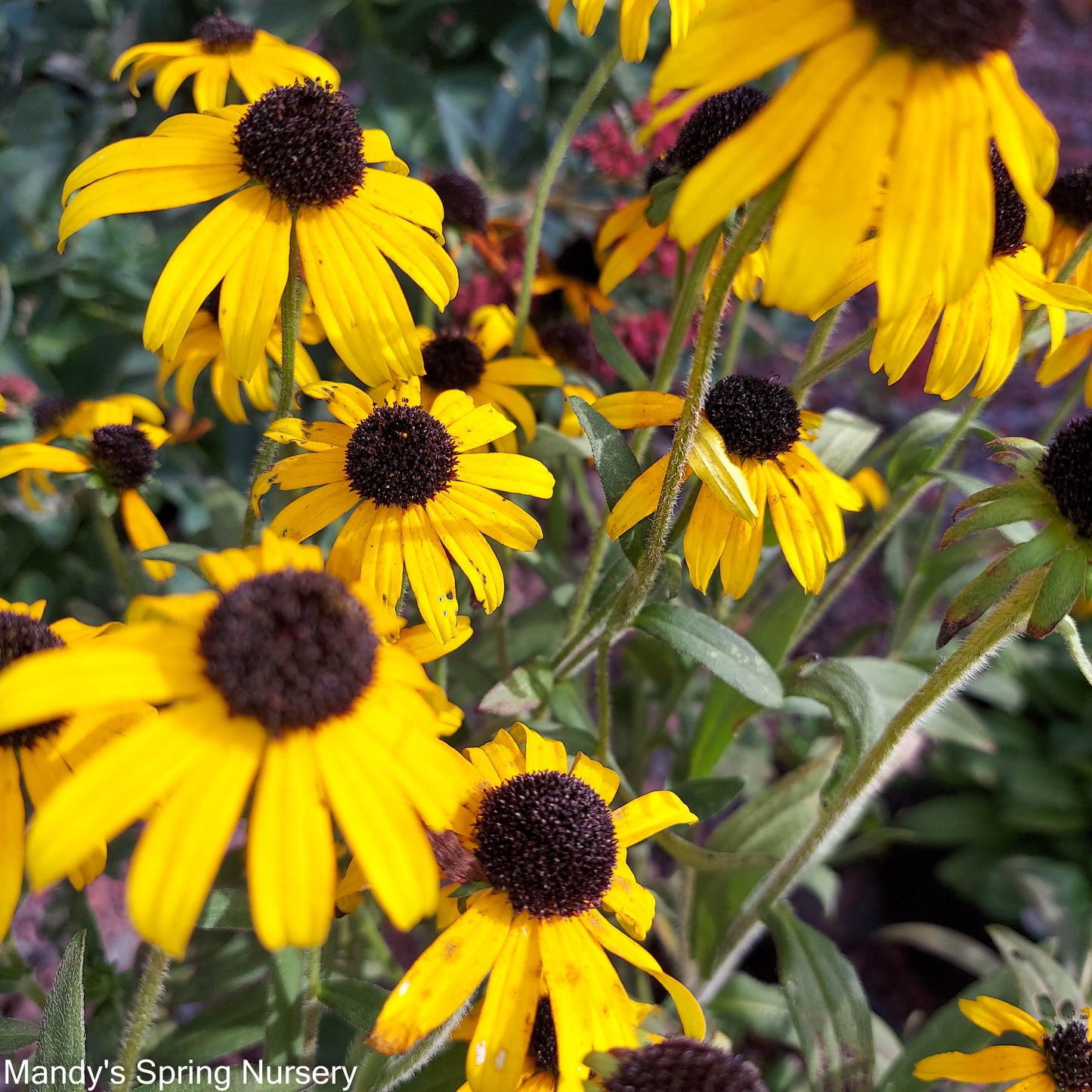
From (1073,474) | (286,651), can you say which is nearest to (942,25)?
(1073,474)

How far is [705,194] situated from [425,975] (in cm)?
72

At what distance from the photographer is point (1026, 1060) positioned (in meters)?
1.10

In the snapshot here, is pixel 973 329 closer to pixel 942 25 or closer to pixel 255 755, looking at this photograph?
pixel 942 25

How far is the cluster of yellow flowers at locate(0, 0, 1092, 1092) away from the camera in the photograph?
2.10ft

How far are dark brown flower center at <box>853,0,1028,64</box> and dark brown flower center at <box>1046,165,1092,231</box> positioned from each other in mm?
991

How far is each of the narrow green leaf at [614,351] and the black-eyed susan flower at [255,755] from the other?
3.00ft

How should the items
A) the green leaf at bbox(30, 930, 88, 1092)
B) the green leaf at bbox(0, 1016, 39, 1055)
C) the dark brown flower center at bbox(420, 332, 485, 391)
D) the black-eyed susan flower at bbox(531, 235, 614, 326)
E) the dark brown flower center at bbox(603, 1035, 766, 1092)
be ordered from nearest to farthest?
the dark brown flower center at bbox(603, 1035, 766, 1092) → the green leaf at bbox(30, 930, 88, 1092) → the green leaf at bbox(0, 1016, 39, 1055) → the dark brown flower center at bbox(420, 332, 485, 391) → the black-eyed susan flower at bbox(531, 235, 614, 326)

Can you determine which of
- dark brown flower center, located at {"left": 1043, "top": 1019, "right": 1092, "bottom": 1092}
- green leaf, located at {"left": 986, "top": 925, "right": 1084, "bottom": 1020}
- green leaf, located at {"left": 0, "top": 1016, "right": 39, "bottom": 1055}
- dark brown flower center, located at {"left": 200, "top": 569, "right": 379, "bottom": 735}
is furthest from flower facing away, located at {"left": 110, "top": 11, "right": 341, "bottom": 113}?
green leaf, located at {"left": 986, "top": 925, "right": 1084, "bottom": 1020}

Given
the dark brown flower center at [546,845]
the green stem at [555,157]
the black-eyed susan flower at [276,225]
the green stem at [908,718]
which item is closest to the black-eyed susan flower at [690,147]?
the green stem at [555,157]

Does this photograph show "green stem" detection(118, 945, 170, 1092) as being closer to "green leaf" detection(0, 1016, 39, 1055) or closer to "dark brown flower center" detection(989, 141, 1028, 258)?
"green leaf" detection(0, 1016, 39, 1055)

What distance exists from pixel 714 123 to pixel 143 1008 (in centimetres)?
134

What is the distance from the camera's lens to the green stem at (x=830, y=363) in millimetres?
1196

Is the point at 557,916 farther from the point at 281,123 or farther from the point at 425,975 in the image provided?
the point at 281,123

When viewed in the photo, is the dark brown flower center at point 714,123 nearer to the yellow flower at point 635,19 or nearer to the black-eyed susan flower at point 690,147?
the black-eyed susan flower at point 690,147
